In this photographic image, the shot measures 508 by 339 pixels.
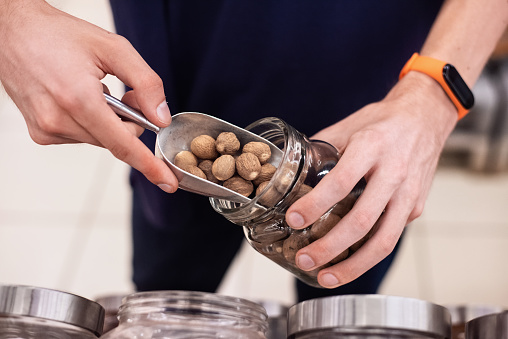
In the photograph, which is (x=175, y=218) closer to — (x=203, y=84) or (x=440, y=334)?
(x=203, y=84)

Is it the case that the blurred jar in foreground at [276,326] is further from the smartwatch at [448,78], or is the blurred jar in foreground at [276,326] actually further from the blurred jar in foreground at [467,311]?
the smartwatch at [448,78]

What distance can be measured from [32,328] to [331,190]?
0.26 metres

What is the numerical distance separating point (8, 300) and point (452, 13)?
540mm

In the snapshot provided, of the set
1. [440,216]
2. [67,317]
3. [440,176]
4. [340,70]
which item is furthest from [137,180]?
[440,176]

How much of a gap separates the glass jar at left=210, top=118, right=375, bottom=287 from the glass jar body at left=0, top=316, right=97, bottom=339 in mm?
161

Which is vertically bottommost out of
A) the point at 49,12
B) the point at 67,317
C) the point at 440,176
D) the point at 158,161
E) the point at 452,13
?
the point at 67,317

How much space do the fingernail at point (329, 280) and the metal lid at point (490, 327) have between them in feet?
0.38

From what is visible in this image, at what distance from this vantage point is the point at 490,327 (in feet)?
1.29

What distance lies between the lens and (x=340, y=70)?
776 millimetres

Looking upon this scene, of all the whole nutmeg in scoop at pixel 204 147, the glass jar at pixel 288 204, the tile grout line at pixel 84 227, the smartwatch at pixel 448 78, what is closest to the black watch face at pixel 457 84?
the smartwatch at pixel 448 78

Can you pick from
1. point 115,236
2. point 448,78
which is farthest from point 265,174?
point 115,236

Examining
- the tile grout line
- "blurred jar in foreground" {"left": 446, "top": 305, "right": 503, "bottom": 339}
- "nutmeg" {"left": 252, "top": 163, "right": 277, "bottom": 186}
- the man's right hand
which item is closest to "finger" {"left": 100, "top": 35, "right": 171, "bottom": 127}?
the man's right hand

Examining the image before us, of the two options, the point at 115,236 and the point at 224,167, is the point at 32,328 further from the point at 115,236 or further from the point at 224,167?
the point at 115,236

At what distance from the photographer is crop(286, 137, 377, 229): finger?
1.48ft
